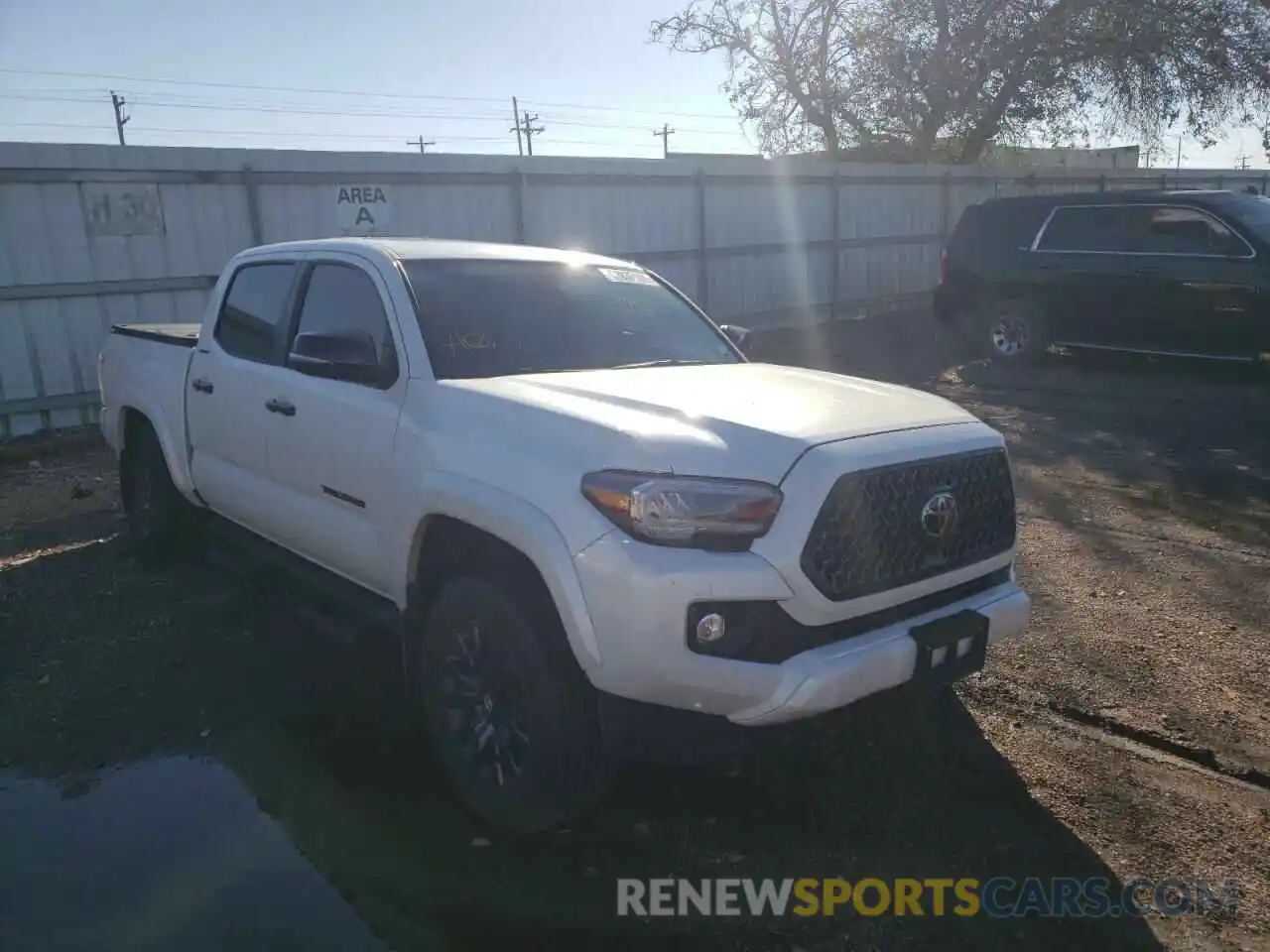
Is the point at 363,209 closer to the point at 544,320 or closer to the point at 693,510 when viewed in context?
the point at 544,320

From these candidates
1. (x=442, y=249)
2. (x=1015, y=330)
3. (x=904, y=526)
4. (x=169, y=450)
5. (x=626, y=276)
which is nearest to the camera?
(x=904, y=526)

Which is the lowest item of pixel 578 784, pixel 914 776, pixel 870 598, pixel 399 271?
pixel 914 776

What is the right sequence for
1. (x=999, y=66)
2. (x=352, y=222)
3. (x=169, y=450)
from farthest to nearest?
(x=999, y=66) < (x=352, y=222) < (x=169, y=450)

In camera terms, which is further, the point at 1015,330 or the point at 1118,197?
the point at 1015,330

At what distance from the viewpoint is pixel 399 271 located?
154 inches

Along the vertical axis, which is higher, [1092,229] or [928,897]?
[1092,229]

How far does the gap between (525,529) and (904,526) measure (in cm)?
112

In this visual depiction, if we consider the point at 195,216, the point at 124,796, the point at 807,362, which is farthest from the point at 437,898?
the point at 807,362

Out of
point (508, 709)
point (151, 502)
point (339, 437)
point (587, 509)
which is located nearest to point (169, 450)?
point (151, 502)

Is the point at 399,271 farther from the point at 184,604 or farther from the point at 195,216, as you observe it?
the point at 195,216

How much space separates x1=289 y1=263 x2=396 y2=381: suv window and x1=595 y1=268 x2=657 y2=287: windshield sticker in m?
1.07

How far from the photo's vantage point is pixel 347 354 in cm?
372

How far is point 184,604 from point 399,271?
2.42 m

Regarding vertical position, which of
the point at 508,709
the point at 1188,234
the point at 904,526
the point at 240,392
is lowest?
the point at 508,709
